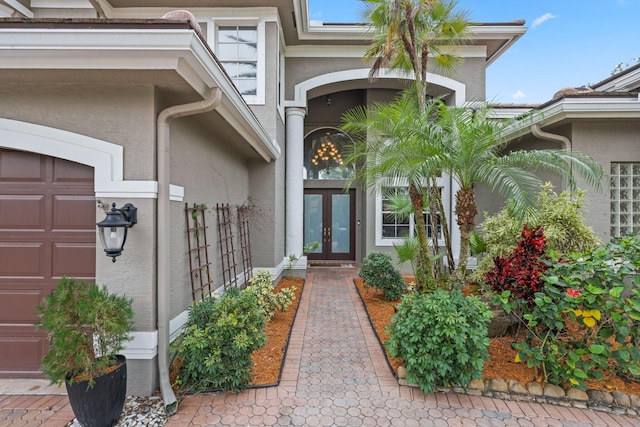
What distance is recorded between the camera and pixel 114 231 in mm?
2982

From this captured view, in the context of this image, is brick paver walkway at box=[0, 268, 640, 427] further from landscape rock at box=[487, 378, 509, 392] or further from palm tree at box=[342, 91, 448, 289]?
palm tree at box=[342, 91, 448, 289]

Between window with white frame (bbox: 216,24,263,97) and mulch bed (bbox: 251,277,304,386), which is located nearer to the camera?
mulch bed (bbox: 251,277,304,386)

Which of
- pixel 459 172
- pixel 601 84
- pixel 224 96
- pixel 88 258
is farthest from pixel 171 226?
pixel 601 84

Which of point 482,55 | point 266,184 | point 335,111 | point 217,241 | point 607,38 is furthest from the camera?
point 607,38

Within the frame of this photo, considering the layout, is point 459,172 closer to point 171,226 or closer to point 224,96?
point 224,96

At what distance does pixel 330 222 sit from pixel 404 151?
7223mm

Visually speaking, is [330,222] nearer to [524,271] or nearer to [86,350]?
[524,271]

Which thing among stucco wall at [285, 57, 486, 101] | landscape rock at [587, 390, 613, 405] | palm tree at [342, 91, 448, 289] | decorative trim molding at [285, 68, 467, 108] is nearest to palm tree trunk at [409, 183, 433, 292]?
palm tree at [342, 91, 448, 289]

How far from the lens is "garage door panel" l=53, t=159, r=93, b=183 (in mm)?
3389

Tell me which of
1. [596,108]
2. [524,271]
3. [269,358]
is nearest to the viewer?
[524,271]

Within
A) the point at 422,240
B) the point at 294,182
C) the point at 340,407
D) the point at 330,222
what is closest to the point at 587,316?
the point at 422,240

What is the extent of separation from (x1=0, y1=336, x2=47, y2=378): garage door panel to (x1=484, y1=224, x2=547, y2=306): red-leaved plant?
5179mm

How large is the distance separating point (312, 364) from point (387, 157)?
3.05m

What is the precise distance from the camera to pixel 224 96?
3539mm
